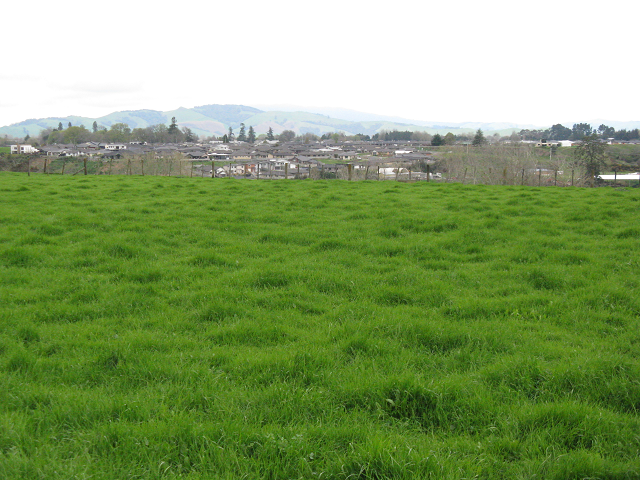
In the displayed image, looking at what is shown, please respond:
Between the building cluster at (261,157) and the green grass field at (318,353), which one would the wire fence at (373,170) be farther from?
the green grass field at (318,353)

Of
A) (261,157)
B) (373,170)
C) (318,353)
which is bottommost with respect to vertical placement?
(318,353)

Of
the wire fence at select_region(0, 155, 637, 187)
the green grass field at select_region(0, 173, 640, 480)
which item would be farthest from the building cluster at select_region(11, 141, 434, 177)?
the green grass field at select_region(0, 173, 640, 480)

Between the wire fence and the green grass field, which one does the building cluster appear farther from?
the green grass field

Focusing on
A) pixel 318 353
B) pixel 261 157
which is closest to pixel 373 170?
pixel 318 353

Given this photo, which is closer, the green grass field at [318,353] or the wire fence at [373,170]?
the green grass field at [318,353]

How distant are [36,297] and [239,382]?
4.97 meters

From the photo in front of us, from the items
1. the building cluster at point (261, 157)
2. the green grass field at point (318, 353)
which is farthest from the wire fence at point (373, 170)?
the green grass field at point (318, 353)

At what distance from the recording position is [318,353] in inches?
225

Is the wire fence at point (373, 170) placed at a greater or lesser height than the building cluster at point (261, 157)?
lesser

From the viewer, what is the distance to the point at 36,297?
303 inches

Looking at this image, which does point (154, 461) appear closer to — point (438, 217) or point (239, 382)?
point (239, 382)

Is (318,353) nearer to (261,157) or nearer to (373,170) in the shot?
(373,170)

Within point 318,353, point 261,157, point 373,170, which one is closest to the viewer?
point 318,353

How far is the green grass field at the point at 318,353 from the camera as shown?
3852 mm
